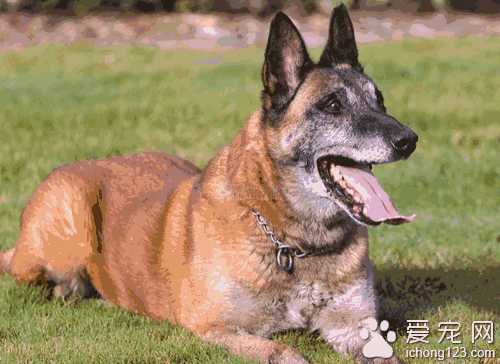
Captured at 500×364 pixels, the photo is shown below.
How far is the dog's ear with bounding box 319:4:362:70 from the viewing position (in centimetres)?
634

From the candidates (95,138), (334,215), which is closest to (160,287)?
(334,215)

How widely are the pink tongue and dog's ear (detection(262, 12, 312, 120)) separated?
0.58 m

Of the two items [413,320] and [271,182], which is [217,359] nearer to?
[271,182]

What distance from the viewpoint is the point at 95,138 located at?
45.1 ft

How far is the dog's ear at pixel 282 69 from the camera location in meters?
6.06

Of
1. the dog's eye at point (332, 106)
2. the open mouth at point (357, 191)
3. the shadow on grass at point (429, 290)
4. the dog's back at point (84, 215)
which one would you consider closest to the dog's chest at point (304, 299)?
the open mouth at point (357, 191)

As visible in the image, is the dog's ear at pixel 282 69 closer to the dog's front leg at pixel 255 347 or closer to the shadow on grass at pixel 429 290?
the dog's front leg at pixel 255 347

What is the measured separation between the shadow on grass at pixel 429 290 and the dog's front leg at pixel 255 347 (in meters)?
1.22

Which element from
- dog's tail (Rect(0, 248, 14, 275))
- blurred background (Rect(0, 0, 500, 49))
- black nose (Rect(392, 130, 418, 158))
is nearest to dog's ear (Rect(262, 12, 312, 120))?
black nose (Rect(392, 130, 418, 158))

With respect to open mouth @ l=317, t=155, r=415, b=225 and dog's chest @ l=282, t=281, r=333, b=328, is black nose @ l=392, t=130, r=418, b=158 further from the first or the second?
dog's chest @ l=282, t=281, r=333, b=328

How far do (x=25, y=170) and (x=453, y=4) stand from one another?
44.0ft

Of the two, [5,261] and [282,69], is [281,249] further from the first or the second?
[5,261]

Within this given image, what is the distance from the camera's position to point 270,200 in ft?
19.9

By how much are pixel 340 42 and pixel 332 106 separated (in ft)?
1.84
